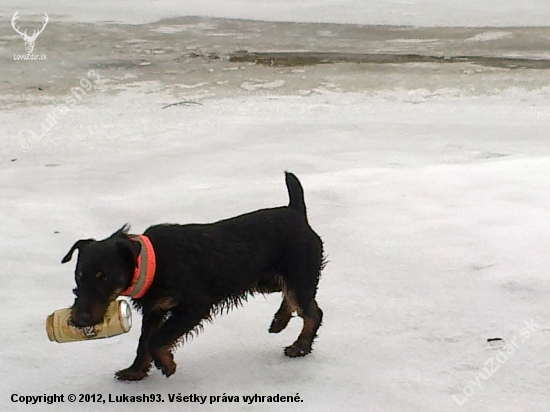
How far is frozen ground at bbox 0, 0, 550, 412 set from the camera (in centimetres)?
302

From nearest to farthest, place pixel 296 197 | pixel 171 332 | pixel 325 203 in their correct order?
pixel 171 332
pixel 296 197
pixel 325 203

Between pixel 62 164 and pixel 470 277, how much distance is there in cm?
388

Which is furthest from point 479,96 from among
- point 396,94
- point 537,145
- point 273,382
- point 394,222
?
point 273,382

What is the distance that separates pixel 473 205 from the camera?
16.1 ft

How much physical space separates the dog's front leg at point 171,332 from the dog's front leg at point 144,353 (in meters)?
0.06

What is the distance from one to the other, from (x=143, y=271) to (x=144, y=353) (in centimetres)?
39

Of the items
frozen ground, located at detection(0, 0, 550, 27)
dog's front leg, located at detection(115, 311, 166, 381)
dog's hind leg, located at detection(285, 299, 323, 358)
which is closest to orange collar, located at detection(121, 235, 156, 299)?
dog's front leg, located at detection(115, 311, 166, 381)

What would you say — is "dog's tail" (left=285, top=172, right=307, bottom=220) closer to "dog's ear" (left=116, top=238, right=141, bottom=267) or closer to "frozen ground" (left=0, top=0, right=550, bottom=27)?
"dog's ear" (left=116, top=238, right=141, bottom=267)

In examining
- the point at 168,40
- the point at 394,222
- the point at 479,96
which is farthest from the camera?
the point at 168,40

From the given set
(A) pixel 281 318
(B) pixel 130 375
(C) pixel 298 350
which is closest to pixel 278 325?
(A) pixel 281 318

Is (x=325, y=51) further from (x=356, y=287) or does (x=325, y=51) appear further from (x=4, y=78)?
(x=356, y=287)

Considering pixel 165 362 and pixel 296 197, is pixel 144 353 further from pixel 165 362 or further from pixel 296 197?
pixel 296 197

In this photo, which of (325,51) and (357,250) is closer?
(357,250)

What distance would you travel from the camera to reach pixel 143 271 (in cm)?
278
